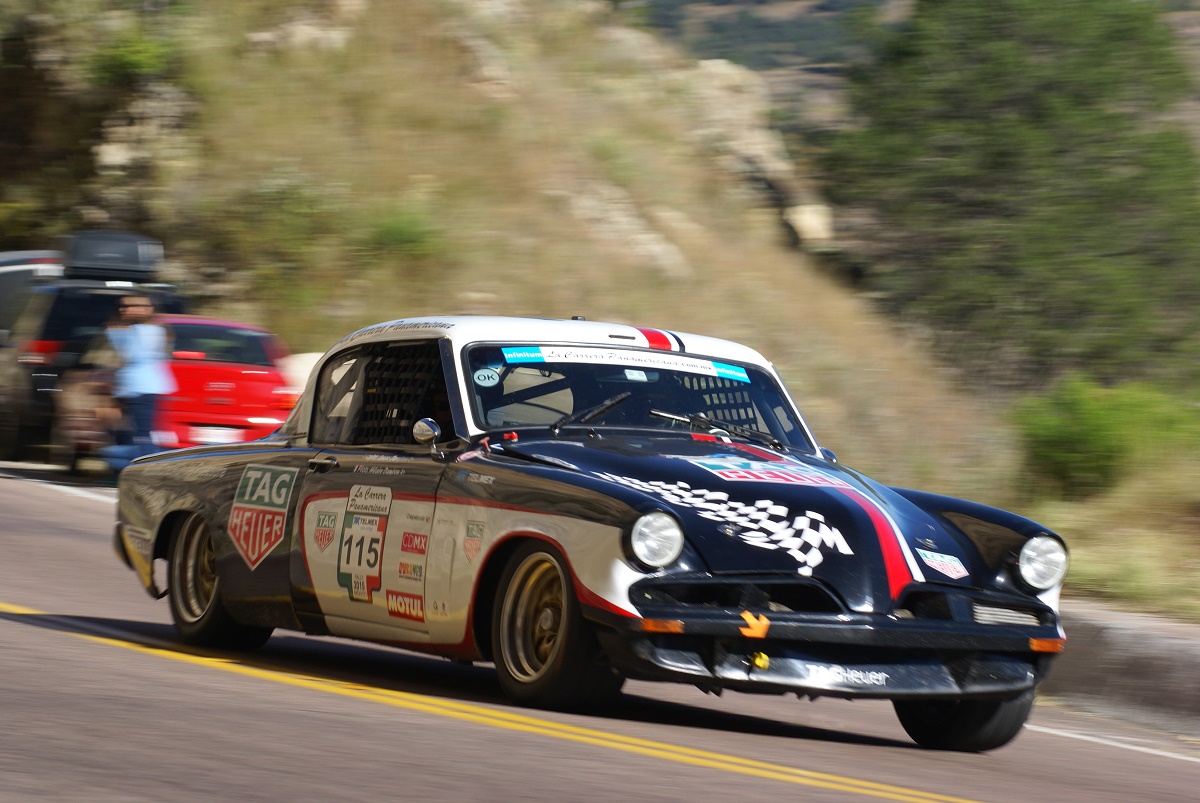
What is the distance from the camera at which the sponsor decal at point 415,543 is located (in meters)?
6.75

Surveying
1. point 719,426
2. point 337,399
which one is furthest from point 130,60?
point 719,426

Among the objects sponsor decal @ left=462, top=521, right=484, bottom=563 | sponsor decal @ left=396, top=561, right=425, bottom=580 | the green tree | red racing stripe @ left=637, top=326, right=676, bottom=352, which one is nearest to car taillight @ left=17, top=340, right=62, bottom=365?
red racing stripe @ left=637, top=326, right=676, bottom=352

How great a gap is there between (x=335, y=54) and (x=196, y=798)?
27.5 metres

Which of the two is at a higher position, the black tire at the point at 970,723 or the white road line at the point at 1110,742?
the black tire at the point at 970,723

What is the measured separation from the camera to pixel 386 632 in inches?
274

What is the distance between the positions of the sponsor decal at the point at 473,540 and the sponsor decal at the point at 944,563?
1589mm

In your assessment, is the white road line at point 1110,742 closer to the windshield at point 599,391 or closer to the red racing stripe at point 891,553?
the windshield at point 599,391

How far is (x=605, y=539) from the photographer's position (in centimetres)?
587

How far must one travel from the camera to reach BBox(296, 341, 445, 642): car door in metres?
6.86

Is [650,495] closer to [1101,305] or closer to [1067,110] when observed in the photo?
[1101,305]

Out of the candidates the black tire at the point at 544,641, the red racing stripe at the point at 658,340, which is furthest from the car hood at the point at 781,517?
the red racing stripe at the point at 658,340

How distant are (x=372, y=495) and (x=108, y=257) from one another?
14.4 m

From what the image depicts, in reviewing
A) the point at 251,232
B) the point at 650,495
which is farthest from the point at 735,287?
the point at 650,495

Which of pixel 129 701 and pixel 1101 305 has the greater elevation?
pixel 129 701
